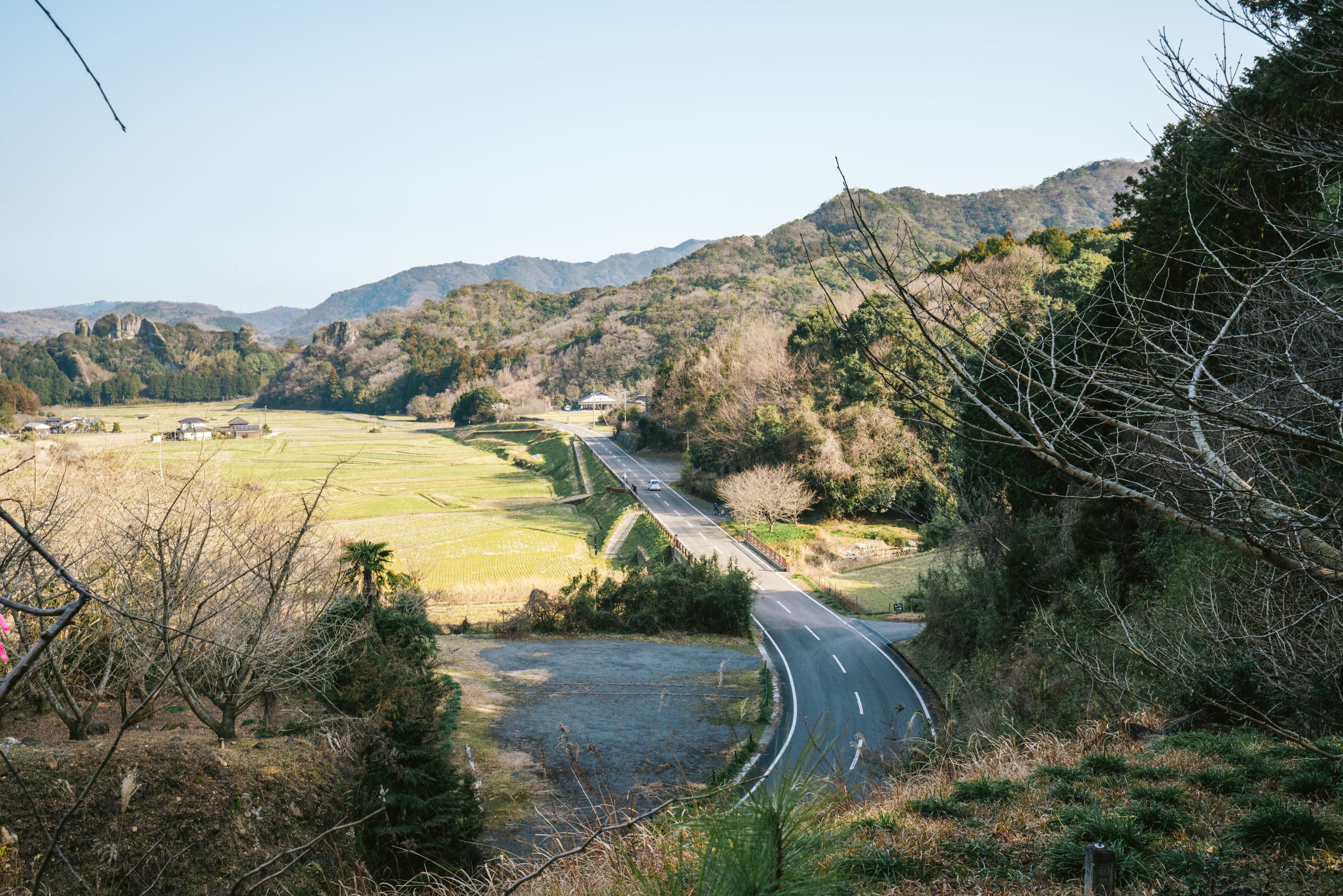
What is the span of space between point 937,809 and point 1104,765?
1906 mm

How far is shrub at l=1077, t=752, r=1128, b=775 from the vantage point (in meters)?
6.60

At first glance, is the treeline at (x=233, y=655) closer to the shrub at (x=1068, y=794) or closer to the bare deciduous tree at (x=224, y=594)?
the bare deciduous tree at (x=224, y=594)

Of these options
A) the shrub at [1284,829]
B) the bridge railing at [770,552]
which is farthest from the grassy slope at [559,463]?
the shrub at [1284,829]

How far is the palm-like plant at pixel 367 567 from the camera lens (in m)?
16.0

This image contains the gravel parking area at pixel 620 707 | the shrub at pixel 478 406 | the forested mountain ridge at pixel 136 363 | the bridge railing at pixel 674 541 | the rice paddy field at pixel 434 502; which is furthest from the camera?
the forested mountain ridge at pixel 136 363

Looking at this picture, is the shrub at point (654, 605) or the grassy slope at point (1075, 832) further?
the shrub at point (654, 605)

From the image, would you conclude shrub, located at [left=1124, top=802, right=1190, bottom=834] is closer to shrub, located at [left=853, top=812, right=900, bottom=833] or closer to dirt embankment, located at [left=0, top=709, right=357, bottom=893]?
shrub, located at [left=853, top=812, right=900, bottom=833]

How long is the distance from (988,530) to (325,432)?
287 feet

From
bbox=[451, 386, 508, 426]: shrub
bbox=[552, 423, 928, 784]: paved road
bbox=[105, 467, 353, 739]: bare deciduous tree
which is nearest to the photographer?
bbox=[105, 467, 353, 739]: bare deciduous tree

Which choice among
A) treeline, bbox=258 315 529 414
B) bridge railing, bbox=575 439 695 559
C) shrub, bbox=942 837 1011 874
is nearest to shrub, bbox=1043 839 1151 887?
shrub, bbox=942 837 1011 874

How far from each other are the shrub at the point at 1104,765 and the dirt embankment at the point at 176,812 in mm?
6018

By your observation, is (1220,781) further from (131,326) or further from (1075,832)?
(131,326)

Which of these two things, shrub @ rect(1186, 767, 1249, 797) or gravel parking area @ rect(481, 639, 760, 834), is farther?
gravel parking area @ rect(481, 639, 760, 834)

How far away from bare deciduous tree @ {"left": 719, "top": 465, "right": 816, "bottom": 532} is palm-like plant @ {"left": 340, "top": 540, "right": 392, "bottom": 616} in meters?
24.6
